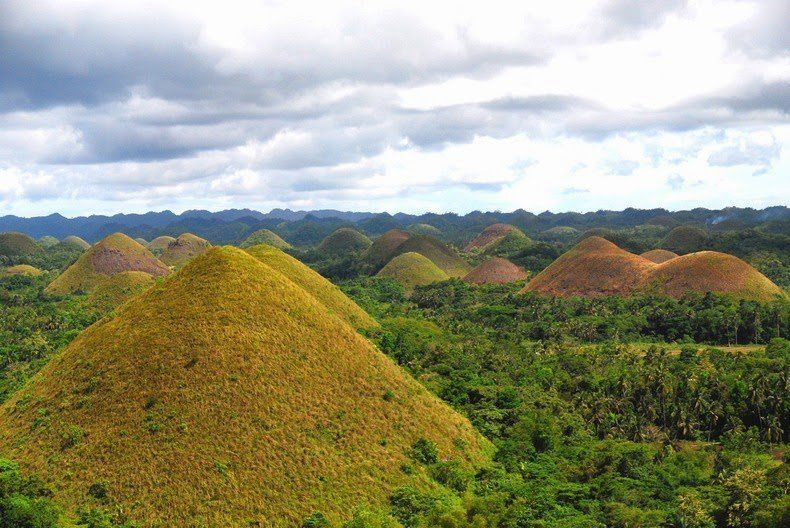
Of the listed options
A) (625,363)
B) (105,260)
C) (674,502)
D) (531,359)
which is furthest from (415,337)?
(105,260)

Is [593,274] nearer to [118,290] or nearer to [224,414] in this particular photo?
[118,290]

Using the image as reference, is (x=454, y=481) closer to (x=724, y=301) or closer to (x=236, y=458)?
(x=236, y=458)

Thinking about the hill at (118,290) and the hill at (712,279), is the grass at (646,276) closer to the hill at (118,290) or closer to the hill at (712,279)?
the hill at (712,279)

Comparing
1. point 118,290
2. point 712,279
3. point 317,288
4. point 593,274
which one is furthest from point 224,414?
point 593,274

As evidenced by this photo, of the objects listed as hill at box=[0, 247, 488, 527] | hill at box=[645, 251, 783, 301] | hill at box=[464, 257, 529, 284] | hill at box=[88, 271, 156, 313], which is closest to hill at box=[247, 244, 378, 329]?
hill at box=[0, 247, 488, 527]

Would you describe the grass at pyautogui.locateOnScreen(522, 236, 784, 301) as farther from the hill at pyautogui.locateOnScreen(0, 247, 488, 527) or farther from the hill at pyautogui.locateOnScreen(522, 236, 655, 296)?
the hill at pyautogui.locateOnScreen(0, 247, 488, 527)

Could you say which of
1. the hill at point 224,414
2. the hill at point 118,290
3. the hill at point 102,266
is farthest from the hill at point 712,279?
the hill at point 102,266
